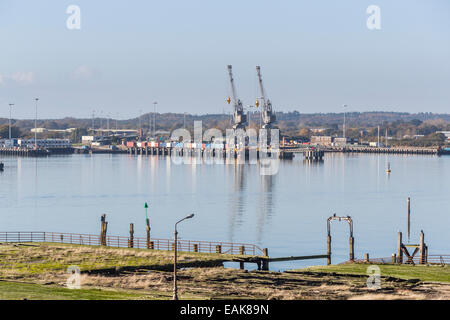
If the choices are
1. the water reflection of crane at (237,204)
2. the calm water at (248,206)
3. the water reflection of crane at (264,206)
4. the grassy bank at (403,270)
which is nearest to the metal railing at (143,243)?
the calm water at (248,206)

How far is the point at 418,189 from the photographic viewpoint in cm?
12306

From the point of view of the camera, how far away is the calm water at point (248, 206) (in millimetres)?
69375

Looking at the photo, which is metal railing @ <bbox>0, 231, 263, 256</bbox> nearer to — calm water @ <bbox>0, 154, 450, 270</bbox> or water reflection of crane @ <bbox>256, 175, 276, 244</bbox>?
calm water @ <bbox>0, 154, 450, 270</bbox>

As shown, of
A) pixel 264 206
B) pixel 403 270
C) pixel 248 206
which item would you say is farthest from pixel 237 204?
pixel 403 270

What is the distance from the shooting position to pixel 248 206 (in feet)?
312

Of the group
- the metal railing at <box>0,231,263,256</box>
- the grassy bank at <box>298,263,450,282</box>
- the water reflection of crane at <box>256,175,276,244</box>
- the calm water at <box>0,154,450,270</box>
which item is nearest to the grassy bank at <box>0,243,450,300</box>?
the grassy bank at <box>298,263,450,282</box>

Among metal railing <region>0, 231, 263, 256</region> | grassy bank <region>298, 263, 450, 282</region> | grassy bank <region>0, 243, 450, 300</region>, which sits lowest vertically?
metal railing <region>0, 231, 263, 256</region>

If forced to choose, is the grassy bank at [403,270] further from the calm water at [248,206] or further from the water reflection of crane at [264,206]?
the water reflection of crane at [264,206]

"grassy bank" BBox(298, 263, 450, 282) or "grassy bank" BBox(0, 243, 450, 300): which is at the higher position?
"grassy bank" BBox(0, 243, 450, 300)

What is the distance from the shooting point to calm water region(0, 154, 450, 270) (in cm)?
6938

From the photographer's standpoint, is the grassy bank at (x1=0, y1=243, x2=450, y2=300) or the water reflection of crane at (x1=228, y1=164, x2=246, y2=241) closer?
the grassy bank at (x1=0, y1=243, x2=450, y2=300)

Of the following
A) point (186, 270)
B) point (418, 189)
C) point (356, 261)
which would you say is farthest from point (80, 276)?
point (418, 189)
